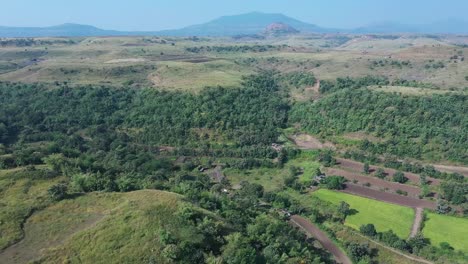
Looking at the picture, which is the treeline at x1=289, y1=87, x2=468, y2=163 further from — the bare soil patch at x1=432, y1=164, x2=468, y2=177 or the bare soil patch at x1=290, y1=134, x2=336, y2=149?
→ the bare soil patch at x1=290, y1=134, x2=336, y2=149

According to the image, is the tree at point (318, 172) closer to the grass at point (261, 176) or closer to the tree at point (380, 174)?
the grass at point (261, 176)

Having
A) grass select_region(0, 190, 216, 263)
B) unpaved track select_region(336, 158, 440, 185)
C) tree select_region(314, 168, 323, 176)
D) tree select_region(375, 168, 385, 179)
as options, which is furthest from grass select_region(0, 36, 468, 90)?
grass select_region(0, 190, 216, 263)

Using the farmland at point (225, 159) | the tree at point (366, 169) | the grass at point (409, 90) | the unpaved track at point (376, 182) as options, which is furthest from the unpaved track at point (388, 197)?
the grass at point (409, 90)

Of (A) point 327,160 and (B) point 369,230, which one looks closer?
(B) point 369,230

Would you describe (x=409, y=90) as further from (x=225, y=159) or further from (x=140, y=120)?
(x=140, y=120)

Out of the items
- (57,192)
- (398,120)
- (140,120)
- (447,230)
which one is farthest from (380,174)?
(140,120)
